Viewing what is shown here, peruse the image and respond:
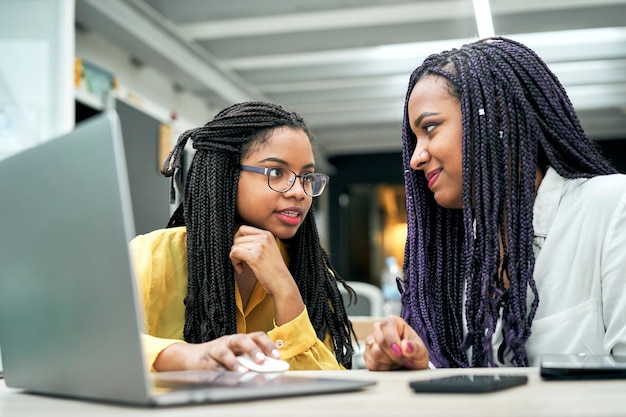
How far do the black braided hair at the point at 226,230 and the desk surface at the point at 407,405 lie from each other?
32.5 inches

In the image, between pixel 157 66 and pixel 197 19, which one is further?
A: pixel 157 66

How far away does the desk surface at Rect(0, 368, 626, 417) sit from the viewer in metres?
0.60

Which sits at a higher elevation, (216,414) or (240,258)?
(240,258)

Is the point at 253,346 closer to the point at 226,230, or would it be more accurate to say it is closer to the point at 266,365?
the point at 266,365

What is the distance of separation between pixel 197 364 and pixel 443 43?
429 centimetres

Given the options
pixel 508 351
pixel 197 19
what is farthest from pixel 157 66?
pixel 508 351

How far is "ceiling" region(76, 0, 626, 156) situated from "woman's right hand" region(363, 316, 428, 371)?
2408 mm

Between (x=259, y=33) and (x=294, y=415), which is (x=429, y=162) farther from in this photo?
(x=259, y=33)

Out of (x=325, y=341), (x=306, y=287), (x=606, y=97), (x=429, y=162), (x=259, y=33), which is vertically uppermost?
(x=259, y=33)

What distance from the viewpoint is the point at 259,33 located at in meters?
4.82

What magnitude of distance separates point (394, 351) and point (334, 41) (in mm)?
3964

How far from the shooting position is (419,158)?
149 cm

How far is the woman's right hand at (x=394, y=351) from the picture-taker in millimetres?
1122

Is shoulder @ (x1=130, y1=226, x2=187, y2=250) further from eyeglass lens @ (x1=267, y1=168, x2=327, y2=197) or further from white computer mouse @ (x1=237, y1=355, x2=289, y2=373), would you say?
white computer mouse @ (x1=237, y1=355, x2=289, y2=373)
